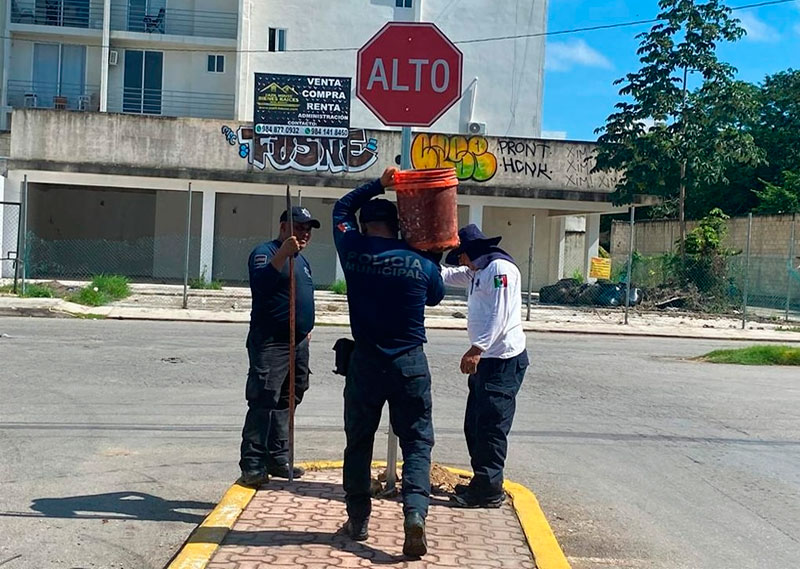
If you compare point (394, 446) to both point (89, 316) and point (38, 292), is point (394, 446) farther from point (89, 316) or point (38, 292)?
point (38, 292)

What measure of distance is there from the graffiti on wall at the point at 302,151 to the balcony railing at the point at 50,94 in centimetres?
1024

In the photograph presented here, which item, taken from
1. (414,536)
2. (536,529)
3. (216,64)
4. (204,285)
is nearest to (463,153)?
(204,285)

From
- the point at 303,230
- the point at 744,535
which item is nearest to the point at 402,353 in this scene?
the point at 303,230

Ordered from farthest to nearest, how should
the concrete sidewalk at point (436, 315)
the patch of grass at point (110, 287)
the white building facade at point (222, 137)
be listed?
the white building facade at point (222, 137)
the patch of grass at point (110, 287)
the concrete sidewalk at point (436, 315)

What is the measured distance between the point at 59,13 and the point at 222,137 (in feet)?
40.0

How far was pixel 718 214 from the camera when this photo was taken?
3212cm

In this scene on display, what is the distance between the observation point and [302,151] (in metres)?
26.1

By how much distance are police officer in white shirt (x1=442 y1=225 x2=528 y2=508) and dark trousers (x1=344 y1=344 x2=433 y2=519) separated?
884 millimetres

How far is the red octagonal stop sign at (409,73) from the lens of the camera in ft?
18.9

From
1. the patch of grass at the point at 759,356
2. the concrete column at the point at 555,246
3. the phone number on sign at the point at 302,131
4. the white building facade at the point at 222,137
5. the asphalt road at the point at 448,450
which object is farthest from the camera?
the concrete column at the point at 555,246

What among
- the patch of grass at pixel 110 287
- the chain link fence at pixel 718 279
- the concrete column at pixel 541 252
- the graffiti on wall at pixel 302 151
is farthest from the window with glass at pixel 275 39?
the chain link fence at pixel 718 279

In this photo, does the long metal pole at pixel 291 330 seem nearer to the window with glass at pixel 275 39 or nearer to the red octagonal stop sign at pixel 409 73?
the red octagonal stop sign at pixel 409 73

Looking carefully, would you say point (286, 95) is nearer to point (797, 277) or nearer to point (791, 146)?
point (797, 277)

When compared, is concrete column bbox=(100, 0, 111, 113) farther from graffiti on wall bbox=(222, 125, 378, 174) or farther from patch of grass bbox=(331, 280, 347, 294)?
patch of grass bbox=(331, 280, 347, 294)
